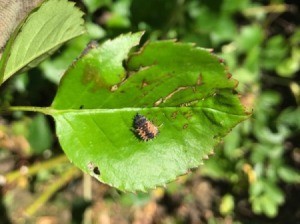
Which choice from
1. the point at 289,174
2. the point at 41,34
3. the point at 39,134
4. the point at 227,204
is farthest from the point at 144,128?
the point at 227,204

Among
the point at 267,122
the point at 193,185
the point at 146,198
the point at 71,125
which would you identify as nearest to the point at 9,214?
the point at 146,198

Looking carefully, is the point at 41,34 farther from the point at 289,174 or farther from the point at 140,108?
the point at 289,174

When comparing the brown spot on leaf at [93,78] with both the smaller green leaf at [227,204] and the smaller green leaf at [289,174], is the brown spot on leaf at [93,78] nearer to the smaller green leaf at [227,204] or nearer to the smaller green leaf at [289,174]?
the smaller green leaf at [289,174]

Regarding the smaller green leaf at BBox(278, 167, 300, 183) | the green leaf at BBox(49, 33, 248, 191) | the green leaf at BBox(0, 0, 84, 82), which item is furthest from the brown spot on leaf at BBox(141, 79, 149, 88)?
the smaller green leaf at BBox(278, 167, 300, 183)

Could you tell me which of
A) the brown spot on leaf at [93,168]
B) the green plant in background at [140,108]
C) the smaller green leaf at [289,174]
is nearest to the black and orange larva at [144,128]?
the green plant in background at [140,108]

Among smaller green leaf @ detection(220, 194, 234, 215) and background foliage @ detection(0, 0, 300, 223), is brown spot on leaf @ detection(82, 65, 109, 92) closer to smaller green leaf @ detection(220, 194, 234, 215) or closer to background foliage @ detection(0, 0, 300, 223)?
background foliage @ detection(0, 0, 300, 223)

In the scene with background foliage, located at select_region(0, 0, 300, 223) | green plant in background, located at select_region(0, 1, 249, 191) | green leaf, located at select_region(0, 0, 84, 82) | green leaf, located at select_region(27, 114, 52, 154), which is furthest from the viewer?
green leaf, located at select_region(27, 114, 52, 154)
